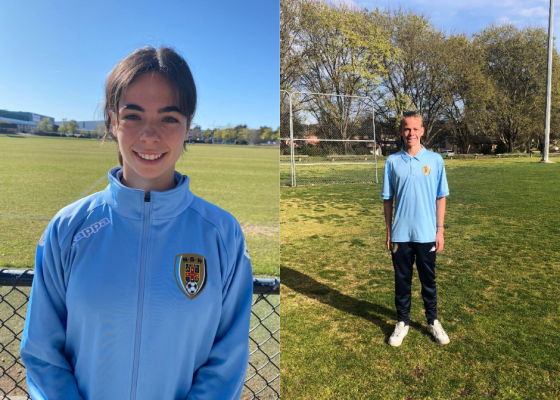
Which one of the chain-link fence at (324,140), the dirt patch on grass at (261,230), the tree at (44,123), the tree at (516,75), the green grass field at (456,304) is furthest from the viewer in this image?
the dirt patch on grass at (261,230)

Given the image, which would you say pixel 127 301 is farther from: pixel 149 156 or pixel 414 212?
pixel 414 212

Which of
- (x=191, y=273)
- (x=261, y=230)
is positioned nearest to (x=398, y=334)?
(x=191, y=273)

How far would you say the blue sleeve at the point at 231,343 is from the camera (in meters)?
0.82

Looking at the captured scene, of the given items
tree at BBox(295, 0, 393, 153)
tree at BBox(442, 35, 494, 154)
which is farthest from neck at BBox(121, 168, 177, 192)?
tree at BBox(295, 0, 393, 153)

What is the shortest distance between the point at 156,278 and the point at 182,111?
1.13 feet

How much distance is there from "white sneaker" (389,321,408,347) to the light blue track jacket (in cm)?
168

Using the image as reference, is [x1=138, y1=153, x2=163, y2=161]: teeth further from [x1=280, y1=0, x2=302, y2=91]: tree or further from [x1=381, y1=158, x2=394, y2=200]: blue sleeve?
[x1=280, y1=0, x2=302, y2=91]: tree

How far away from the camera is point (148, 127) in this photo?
77 cm

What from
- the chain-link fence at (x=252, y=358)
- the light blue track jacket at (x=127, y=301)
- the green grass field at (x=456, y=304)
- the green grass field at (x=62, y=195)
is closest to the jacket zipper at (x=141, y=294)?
the light blue track jacket at (x=127, y=301)

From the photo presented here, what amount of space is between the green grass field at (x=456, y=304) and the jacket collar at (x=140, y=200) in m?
1.67

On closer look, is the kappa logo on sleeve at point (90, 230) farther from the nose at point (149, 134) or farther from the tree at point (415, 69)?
the tree at point (415, 69)

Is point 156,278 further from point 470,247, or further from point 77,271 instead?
point 470,247

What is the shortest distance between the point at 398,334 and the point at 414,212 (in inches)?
28.9

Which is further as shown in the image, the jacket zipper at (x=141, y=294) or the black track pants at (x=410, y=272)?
the black track pants at (x=410, y=272)
